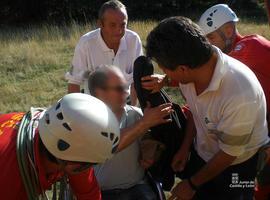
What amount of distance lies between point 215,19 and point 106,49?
1030 millimetres

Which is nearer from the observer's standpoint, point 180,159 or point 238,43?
point 180,159

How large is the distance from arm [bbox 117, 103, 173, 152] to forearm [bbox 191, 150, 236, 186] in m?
0.39

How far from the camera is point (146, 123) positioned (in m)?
3.44

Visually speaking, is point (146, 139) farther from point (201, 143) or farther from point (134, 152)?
point (201, 143)

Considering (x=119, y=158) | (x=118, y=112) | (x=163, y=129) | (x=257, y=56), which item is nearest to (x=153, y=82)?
(x=163, y=129)

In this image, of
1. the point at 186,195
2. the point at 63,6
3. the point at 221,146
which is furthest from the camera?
the point at 63,6

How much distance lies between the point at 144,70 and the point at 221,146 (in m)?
0.69

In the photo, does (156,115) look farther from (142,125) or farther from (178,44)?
(178,44)

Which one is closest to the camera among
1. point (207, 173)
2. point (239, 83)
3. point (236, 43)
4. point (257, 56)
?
point (239, 83)

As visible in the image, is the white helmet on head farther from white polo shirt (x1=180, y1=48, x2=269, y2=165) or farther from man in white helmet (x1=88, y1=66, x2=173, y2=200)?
white polo shirt (x1=180, y1=48, x2=269, y2=165)

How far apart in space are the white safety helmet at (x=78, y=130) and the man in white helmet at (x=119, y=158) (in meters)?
0.98

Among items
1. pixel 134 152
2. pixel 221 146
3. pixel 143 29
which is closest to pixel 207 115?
pixel 221 146

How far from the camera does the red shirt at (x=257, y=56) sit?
4113 mm

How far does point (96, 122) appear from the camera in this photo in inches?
102
